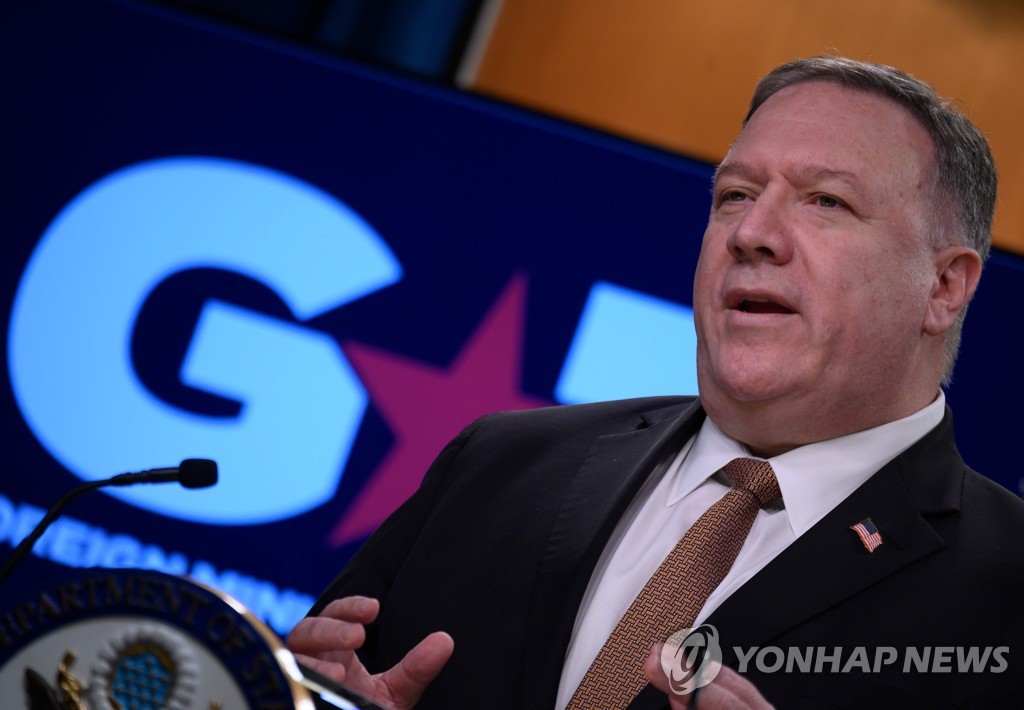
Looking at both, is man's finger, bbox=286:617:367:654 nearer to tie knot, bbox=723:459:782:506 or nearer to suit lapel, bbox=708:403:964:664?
suit lapel, bbox=708:403:964:664

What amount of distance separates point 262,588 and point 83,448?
0.58m

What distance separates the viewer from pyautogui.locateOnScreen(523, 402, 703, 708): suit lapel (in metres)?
1.44

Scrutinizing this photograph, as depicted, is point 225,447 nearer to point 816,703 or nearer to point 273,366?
point 273,366

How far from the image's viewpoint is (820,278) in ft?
5.24

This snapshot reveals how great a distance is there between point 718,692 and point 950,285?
97cm

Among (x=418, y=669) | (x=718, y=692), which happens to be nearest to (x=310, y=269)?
(x=418, y=669)

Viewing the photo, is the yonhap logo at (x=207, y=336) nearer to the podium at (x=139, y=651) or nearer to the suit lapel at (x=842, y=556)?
the suit lapel at (x=842, y=556)

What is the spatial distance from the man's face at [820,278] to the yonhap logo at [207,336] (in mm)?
1340

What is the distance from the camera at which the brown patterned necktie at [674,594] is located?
1.36m

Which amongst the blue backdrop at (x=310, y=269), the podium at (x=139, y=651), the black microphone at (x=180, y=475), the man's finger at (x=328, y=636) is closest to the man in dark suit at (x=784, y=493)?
the man's finger at (x=328, y=636)

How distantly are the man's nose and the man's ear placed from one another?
26 centimetres

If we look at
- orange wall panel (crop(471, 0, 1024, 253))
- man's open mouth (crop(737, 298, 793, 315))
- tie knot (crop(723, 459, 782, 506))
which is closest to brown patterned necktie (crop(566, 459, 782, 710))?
tie knot (crop(723, 459, 782, 506))

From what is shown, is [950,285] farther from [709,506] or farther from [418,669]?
[418,669]

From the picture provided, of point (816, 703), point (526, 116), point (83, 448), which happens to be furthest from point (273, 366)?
point (816, 703)
